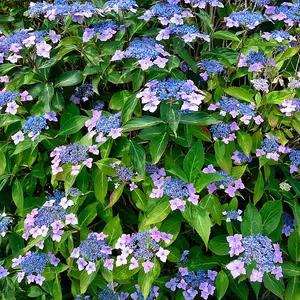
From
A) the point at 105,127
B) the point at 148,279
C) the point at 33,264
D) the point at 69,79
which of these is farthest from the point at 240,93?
the point at 33,264

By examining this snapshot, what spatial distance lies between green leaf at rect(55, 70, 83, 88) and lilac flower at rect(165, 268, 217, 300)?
92 cm

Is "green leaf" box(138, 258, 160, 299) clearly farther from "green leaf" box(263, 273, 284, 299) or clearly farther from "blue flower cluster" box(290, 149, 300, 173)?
"blue flower cluster" box(290, 149, 300, 173)

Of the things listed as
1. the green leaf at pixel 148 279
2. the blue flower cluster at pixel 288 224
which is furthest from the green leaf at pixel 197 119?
the blue flower cluster at pixel 288 224

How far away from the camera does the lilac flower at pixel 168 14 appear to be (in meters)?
1.98

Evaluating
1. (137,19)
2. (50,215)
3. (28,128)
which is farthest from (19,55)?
(50,215)

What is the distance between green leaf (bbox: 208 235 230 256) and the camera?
1941mm

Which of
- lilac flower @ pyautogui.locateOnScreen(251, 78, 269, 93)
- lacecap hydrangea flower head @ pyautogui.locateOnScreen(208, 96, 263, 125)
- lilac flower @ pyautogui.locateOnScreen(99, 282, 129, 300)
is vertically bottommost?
lilac flower @ pyautogui.locateOnScreen(99, 282, 129, 300)

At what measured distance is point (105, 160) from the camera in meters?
1.87

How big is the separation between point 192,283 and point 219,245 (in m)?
0.20

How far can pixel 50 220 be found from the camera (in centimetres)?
188

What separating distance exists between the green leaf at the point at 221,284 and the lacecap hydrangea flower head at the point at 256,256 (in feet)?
0.46

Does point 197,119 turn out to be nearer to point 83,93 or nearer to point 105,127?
point 105,127

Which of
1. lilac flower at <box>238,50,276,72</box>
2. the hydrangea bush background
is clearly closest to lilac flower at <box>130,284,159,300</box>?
the hydrangea bush background

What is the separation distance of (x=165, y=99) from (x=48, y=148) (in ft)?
2.01
